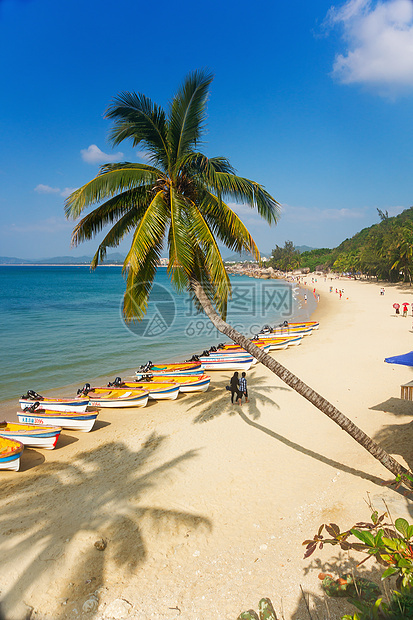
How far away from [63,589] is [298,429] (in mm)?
6393

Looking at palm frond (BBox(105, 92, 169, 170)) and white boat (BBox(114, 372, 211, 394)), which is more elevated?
palm frond (BBox(105, 92, 169, 170))

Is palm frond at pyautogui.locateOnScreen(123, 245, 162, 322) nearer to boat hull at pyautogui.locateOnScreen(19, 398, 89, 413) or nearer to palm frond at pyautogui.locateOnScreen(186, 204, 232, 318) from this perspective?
palm frond at pyautogui.locateOnScreen(186, 204, 232, 318)

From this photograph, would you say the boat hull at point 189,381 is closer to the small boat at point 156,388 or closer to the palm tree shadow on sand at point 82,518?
the small boat at point 156,388

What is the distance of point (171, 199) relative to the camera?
20.3ft

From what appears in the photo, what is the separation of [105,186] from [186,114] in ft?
7.08

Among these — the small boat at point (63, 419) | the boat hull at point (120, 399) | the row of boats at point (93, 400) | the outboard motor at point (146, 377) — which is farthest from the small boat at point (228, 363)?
the small boat at point (63, 419)

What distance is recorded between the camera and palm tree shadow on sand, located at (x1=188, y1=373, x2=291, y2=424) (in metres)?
10.6

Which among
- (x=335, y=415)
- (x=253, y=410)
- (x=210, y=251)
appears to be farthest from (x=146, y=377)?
(x=335, y=415)

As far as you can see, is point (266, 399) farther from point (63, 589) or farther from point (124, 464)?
point (63, 589)

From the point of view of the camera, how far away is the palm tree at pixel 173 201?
242 inches

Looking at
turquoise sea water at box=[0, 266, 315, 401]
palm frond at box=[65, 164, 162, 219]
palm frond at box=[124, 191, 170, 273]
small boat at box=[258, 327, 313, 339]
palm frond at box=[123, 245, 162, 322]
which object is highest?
palm frond at box=[65, 164, 162, 219]

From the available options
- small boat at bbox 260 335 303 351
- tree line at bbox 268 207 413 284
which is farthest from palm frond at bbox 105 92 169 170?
tree line at bbox 268 207 413 284

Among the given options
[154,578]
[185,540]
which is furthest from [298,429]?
[154,578]

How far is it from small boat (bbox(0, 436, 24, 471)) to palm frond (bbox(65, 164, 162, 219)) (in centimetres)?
581
